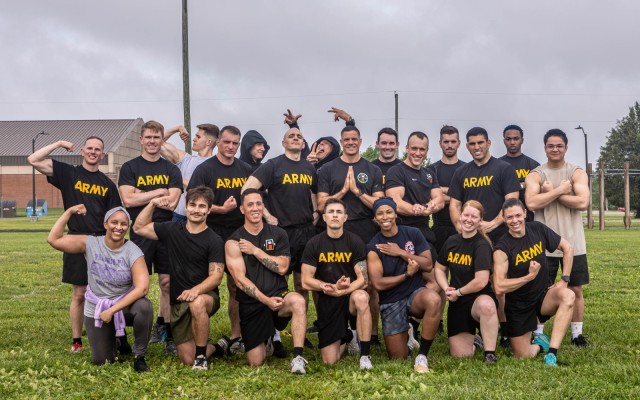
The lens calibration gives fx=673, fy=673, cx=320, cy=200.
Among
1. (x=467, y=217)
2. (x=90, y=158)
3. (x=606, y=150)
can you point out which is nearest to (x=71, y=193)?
(x=90, y=158)

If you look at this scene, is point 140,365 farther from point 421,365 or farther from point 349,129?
point 349,129

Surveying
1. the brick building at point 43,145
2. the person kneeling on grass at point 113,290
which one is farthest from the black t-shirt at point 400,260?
the brick building at point 43,145

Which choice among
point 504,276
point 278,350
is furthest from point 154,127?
point 504,276

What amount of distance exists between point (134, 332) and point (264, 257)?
156cm

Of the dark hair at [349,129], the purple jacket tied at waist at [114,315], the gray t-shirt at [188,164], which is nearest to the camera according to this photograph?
the purple jacket tied at waist at [114,315]

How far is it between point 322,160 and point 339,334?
3.35 metres

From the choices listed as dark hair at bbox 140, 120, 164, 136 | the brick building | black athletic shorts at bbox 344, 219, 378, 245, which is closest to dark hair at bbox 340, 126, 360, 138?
black athletic shorts at bbox 344, 219, 378, 245

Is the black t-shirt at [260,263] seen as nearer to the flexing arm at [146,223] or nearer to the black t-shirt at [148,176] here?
the flexing arm at [146,223]

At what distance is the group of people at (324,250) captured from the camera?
7137 mm

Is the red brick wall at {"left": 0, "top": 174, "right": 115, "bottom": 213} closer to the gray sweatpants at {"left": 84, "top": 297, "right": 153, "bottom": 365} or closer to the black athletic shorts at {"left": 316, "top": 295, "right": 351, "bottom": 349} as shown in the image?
the gray sweatpants at {"left": 84, "top": 297, "right": 153, "bottom": 365}

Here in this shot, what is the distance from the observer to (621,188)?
6988 cm

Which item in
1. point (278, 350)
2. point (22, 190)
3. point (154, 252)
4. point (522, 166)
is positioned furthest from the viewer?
point (22, 190)

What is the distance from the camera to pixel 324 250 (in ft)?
24.3

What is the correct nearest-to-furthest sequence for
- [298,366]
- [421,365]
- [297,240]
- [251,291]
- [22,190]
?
[421,365], [298,366], [251,291], [297,240], [22,190]
